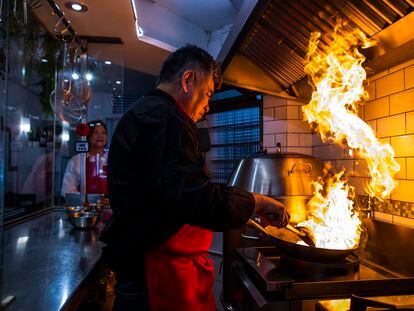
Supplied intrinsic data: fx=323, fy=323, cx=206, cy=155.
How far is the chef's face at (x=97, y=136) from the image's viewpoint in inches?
114

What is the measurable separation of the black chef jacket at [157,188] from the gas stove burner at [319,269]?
0.89 feet

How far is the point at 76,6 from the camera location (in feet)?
7.88

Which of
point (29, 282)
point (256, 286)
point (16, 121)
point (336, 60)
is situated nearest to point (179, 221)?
point (256, 286)

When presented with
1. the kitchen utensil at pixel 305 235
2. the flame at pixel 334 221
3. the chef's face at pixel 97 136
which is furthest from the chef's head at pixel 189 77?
the chef's face at pixel 97 136

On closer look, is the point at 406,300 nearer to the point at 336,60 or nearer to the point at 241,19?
the point at 336,60

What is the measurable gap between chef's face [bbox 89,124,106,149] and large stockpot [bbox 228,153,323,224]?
162 cm

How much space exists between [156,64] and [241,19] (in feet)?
7.94

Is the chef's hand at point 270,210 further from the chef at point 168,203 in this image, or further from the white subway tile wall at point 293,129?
the white subway tile wall at point 293,129

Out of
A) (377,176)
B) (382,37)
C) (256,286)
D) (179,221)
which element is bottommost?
(256,286)

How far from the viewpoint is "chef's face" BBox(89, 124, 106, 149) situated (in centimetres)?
291

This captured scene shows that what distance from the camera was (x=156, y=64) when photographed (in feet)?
12.3

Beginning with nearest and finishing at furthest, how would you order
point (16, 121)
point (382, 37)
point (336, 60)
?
point (382, 37)
point (336, 60)
point (16, 121)

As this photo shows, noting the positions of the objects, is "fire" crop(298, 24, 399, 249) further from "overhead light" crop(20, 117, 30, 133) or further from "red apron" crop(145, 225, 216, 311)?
"overhead light" crop(20, 117, 30, 133)

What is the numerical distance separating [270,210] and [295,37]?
0.86 meters
